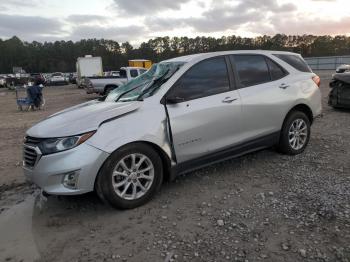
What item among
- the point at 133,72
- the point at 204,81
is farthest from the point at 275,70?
the point at 133,72

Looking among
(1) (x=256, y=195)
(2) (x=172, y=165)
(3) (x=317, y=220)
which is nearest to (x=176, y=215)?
(2) (x=172, y=165)

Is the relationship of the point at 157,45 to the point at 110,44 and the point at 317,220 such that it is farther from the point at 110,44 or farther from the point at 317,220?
the point at 317,220

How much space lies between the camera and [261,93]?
5.44 metres

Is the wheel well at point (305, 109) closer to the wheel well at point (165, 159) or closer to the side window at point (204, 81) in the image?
the side window at point (204, 81)

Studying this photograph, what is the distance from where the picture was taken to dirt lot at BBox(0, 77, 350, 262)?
341 cm

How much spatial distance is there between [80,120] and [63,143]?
38 cm

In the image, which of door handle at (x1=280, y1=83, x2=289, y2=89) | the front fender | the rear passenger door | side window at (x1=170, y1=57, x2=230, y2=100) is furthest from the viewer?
door handle at (x1=280, y1=83, x2=289, y2=89)

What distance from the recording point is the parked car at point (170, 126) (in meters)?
4.05

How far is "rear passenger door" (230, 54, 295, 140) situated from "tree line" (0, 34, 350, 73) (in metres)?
81.4

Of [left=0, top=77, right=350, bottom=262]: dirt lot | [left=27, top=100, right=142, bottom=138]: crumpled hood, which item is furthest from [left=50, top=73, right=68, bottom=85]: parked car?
[left=27, top=100, right=142, bottom=138]: crumpled hood

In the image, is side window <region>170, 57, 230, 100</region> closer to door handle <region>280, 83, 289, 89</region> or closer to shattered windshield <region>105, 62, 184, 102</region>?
shattered windshield <region>105, 62, 184, 102</region>

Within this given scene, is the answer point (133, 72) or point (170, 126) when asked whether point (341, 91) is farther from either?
point (133, 72)

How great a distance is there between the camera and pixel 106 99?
544 centimetres

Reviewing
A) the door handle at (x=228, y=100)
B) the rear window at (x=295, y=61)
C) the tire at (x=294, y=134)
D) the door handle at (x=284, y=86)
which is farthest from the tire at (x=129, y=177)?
the rear window at (x=295, y=61)
